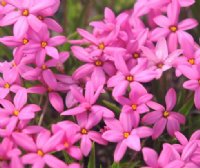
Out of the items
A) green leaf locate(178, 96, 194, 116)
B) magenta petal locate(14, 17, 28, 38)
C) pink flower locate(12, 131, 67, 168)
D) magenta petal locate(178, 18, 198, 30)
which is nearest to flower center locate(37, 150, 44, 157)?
pink flower locate(12, 131, 67, 168)

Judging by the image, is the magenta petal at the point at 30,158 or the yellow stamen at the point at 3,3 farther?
the yellow stamen at the point at 3,3

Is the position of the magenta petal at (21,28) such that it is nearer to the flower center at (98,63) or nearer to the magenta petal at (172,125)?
the flower center at (98,63)

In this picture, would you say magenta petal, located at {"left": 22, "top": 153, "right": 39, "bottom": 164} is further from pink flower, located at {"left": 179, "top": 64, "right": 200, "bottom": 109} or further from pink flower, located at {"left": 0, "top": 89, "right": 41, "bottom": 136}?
pink flower, located at {"left": 179, "top": 64, "right": 200, "bottom": 109}

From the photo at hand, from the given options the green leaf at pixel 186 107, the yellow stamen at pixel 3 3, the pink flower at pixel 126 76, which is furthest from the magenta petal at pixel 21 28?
the green leaf at pixel 186 107

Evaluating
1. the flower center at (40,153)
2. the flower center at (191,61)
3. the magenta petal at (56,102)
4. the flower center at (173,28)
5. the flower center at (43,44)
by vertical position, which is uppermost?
the flower center at (173,28)

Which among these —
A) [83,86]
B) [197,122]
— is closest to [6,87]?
[83,86]

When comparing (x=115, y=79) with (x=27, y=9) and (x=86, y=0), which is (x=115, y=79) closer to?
(x=27, y=9)
